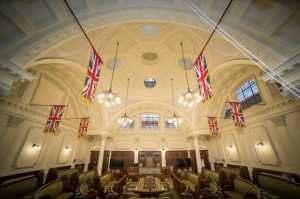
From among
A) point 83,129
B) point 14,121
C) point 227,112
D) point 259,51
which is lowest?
point 14,121

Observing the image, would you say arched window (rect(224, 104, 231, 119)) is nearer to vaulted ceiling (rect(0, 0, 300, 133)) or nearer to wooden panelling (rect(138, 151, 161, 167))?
vaulted ceiling (rect(0, 0, 300, 133))

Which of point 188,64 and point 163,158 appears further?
point 163,158

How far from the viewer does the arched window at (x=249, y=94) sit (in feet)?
33.7

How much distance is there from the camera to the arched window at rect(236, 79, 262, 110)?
1028cm

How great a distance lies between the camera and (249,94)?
10922 millimetres

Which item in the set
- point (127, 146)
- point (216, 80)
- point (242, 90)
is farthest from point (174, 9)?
point (127, 146)

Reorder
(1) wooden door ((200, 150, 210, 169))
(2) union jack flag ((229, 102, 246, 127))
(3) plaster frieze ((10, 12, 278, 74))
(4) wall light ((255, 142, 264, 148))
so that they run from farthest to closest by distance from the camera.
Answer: (1) wooden door ((200, 150, 210, 169)) < (4) wall light ((255, 142, 264, 148)) < (2) union jack flag ((229, 102, 246, 127)) < (3) plaster frieze ((10, 12, 278, 74))

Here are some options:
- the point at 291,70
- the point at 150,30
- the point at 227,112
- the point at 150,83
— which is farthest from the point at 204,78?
the point at 227,112

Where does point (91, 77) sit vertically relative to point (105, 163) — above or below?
above

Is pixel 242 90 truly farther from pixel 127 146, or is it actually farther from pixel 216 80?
pixel 127 146

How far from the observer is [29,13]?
12.7 ft

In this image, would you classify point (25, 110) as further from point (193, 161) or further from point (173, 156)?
point (193, 161)

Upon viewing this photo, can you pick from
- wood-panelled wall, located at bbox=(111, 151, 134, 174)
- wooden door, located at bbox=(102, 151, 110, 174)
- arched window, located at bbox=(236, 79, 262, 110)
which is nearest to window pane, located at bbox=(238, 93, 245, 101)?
arched window, located at bbox=(236, 79, 262, 110)

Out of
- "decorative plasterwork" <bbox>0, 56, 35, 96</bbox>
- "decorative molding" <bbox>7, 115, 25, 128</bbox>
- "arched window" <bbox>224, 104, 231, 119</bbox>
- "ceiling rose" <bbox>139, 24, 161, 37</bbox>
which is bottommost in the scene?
"decorative molding" <bbox>7, 115, 25, 128</bbox>
